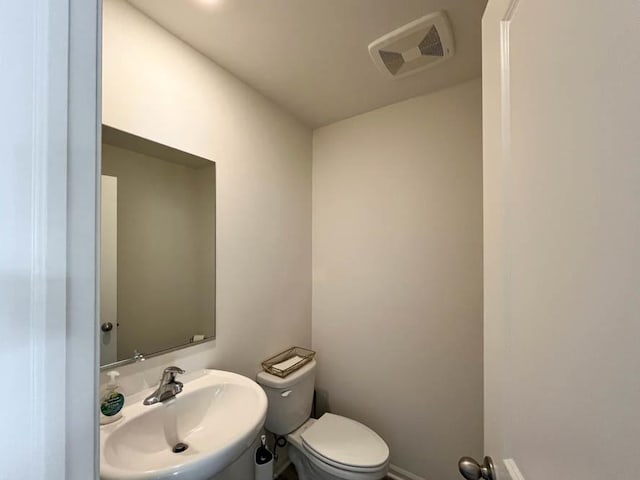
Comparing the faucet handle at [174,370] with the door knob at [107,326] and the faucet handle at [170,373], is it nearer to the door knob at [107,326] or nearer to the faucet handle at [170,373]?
the faucet handle at [170,373]

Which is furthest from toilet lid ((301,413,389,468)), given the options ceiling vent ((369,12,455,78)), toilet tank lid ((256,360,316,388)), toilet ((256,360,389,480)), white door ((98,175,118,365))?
ceiling vent ((369,12,455,78))

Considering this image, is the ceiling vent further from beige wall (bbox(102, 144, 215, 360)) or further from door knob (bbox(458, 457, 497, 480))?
door knob (bbox(458, 457, 497, 480))

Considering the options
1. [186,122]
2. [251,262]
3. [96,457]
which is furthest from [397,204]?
[96,457]

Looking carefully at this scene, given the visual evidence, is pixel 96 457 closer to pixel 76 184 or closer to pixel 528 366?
pixel 76 184

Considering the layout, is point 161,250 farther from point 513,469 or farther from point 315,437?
point 513,469

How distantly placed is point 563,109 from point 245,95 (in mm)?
1456

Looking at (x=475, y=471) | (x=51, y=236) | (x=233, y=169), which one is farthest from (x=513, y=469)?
(x=233, y=169)

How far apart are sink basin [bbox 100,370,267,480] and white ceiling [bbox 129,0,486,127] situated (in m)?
1.50

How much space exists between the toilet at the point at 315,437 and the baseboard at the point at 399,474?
1.41ft

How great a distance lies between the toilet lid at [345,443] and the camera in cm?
124

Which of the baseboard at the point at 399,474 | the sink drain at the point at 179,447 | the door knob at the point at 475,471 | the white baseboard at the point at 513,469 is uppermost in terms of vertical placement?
the white baseboard at the point at 513,469

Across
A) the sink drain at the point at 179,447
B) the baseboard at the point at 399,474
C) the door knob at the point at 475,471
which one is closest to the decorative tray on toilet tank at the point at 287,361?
the sink drain at the point at 179,447

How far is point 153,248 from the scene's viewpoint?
1143mm

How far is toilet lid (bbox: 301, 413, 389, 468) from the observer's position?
1.24 metres
